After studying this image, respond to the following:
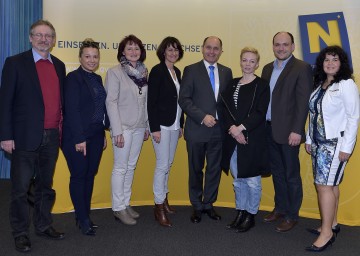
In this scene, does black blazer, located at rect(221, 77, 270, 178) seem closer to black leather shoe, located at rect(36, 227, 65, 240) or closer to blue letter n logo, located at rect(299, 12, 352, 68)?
blue letter n logo, located at rect(299, 12, 352, 68)

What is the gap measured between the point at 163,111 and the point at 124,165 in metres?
0.61

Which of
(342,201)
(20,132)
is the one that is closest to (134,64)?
(20,132)

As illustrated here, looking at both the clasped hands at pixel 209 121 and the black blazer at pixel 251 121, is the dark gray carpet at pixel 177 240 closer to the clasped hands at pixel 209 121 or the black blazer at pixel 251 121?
the black blazer at pixel 251 121

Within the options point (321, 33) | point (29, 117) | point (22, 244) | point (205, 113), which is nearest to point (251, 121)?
point (205, 113)

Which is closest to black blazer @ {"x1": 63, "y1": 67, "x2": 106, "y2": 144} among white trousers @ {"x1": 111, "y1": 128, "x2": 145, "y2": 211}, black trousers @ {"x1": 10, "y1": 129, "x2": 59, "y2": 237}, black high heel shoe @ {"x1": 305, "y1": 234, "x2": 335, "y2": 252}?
black trousers @ {"x1": 10, "y1": 129, "x2": 59, "y2": 237}

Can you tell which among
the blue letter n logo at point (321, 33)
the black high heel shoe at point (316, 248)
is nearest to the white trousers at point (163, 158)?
the black high heel shoe at point (316, 248)

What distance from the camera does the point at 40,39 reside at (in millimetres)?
2918

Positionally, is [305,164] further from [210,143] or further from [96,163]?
[96,163]

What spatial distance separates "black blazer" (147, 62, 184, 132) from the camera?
139 inches

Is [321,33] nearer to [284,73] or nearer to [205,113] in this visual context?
[284,73]

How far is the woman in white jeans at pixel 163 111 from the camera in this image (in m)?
3.55

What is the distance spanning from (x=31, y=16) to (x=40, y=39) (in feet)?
8.70

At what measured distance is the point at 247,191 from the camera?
11.5ft

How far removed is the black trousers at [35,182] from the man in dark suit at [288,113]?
6.23 feet
